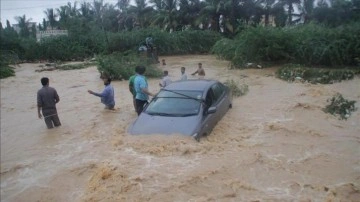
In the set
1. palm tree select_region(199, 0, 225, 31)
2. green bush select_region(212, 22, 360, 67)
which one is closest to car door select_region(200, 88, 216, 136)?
green bush select_region(212, 22, 360, 67)

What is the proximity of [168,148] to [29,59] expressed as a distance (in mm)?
27616

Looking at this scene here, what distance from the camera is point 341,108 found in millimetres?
10445

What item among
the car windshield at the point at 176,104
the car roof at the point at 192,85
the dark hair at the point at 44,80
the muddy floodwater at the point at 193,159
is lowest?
the muddy floodwater at the point at 193,159

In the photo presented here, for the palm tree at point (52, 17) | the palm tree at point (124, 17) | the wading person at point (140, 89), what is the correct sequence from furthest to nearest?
the palm tree at point (52, 17) → the palm tree at point (124, 17) → the wading person at point (140, 89)

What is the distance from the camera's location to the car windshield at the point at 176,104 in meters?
7.72

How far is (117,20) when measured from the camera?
46.2 metres

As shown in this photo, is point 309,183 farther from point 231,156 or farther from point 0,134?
point 0,134

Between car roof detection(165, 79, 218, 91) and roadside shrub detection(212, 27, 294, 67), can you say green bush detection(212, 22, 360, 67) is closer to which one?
roadside shrub detection(212, 27, 294, 67)

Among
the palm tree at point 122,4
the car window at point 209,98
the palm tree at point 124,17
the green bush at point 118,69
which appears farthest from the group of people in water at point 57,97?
the palm tree at point 122,4

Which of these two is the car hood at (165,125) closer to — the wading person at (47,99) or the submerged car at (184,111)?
the submerged car at (184,111)

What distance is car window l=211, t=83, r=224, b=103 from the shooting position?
8.81m

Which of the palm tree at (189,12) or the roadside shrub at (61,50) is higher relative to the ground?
the palm tree at (189,12)

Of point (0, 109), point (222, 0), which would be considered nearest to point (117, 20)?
point (222, 0)

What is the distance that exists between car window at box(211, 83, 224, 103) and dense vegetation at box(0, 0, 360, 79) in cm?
833
